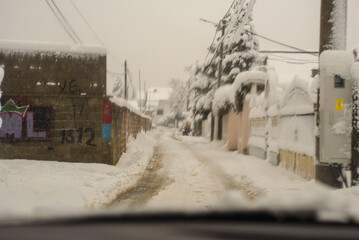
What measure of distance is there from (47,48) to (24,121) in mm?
2659

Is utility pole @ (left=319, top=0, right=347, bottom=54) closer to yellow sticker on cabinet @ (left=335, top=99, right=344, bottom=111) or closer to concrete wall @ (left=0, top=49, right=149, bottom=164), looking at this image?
yellow sticker on cabinet @ (left=335, top=99, right=344, bottom=111)

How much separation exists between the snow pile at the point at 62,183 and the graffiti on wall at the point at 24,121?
86 centimetres

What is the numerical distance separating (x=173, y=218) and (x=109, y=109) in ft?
29.6

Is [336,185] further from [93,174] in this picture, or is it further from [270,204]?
[93,174]

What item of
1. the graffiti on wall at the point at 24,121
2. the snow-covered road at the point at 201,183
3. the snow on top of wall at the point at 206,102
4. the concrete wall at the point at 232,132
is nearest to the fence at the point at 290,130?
the snow-covered road at the point at 201,183

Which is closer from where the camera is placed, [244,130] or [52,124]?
[52,124]

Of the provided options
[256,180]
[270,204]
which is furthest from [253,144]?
[270,204]

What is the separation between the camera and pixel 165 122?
266ft

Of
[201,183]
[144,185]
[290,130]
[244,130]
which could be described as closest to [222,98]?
[244,130]

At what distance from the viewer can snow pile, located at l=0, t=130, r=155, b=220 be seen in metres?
5.44

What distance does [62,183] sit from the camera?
6.82 metres

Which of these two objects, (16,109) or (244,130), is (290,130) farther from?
(16,109)

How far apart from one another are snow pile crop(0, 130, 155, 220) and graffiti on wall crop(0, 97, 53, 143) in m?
0.86

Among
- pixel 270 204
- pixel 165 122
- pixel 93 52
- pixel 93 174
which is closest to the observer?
pixel 270 204
